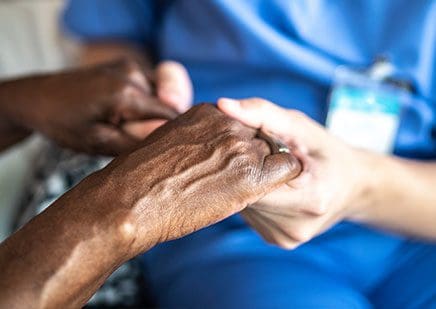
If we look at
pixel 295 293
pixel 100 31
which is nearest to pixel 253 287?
pixel 295 293

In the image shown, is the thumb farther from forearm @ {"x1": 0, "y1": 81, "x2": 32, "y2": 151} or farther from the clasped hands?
forearm @ {"x1": 0, "y1": 81, "x2": 32, "y2": 151}

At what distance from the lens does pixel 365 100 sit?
0.79 m

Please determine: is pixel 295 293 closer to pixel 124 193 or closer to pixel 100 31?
pixel 124 193

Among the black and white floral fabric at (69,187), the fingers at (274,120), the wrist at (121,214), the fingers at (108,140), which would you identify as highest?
the fingers at (274,120)

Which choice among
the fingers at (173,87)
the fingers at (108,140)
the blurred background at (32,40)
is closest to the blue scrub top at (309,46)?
the fingers at (173,87)

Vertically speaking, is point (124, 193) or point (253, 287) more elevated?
point (124, 193)

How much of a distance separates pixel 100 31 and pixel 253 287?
55 centimetres

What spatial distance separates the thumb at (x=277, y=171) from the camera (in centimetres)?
51

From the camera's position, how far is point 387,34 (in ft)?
2.46

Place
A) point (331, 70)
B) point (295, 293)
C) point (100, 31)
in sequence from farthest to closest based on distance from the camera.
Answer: point (100, 31) → point (331, 70) → point (295, 293)

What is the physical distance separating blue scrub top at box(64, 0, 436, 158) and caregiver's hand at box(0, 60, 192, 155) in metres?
0.11

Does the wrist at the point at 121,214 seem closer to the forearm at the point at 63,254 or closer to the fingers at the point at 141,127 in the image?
the forearm at the point at 63,254

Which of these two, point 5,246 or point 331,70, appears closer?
→ point 5,246

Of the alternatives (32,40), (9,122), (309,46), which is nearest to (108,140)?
(9,122)
